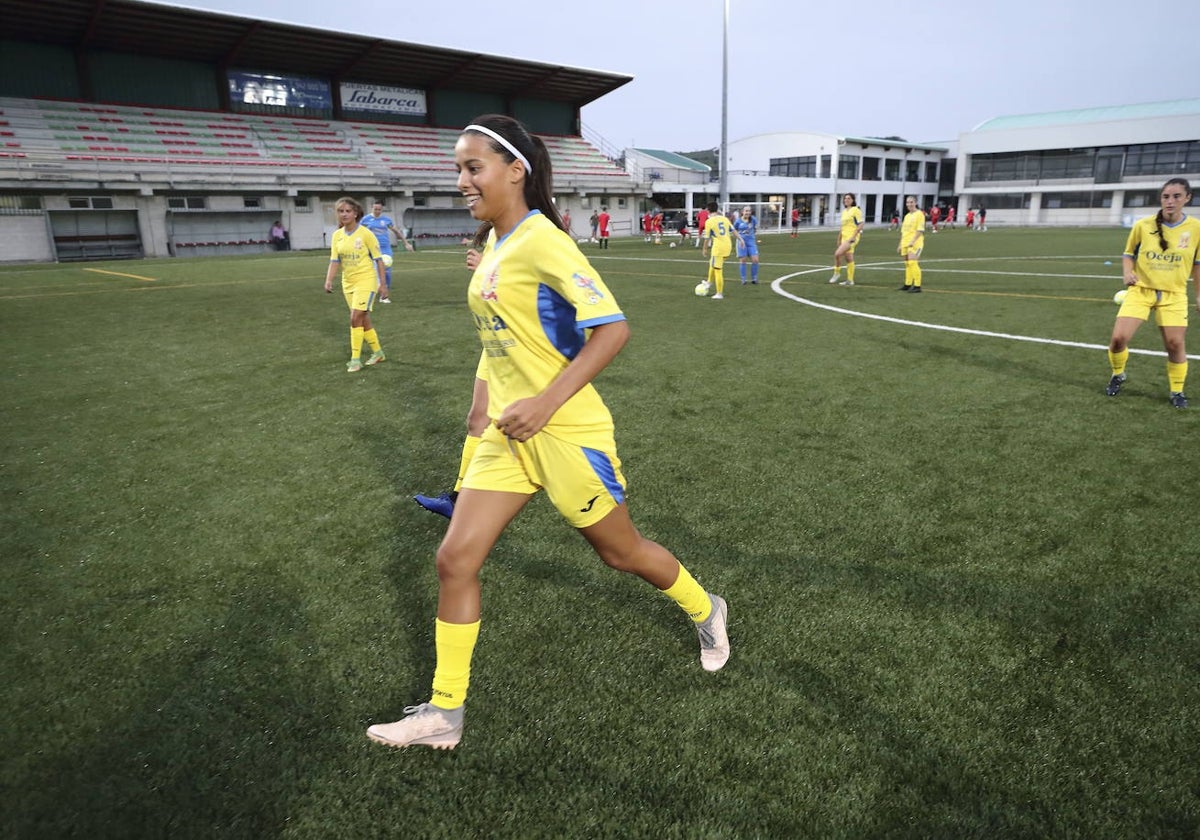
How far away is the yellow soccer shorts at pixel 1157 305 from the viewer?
662cm

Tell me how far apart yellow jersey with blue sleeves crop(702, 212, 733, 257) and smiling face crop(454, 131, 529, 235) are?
13.4m

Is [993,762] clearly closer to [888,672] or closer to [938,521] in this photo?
[888,672]

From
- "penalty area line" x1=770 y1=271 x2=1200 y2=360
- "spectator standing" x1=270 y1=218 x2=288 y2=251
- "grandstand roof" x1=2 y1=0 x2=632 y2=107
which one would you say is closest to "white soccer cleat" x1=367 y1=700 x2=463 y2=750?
"penalty area line" x1=770 y1=271 x2=1200 y2=360

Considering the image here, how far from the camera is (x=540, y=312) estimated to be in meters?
2.40

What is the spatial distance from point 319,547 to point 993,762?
3392mm

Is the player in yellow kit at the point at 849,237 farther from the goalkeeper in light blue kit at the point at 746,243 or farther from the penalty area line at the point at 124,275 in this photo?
the penalty area line at the point at 124,275

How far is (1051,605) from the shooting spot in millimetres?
3367

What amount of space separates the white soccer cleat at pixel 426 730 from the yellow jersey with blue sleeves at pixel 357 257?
7.09 metres

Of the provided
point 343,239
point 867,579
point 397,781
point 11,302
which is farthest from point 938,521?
point 11,302

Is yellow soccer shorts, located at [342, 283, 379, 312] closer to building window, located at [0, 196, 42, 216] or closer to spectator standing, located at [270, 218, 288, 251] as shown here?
building window, located at [0, 196, 42, 216]

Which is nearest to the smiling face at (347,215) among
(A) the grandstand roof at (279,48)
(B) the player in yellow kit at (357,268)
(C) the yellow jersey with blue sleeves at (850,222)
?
(B) the player in yellow kit at (357,268)

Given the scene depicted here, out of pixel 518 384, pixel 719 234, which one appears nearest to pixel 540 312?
pixel 518 384

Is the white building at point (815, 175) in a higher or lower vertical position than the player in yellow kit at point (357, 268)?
higher

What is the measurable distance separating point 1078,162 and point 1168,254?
251 ft
